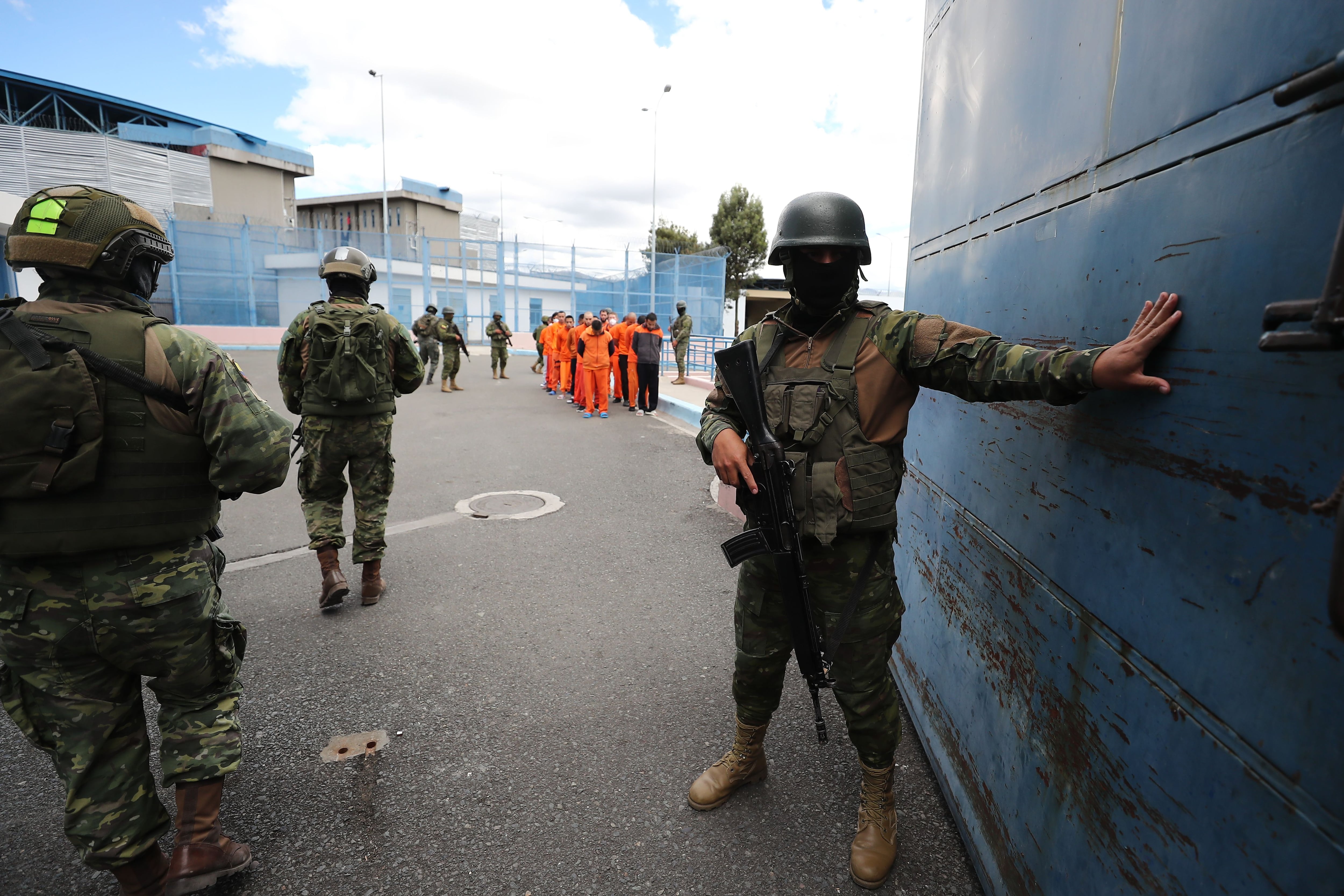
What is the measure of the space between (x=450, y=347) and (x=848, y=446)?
44.3ft

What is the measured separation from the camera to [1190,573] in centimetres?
124

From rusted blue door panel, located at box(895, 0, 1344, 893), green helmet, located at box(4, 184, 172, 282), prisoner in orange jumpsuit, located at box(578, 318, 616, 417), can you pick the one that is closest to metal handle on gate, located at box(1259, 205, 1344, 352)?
rusted blue door panel, located at box(895, 0, 1344, 893)

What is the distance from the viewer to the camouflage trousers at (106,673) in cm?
183

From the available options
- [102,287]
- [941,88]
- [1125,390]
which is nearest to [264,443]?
[102,287]

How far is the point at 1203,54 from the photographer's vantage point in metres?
1.26

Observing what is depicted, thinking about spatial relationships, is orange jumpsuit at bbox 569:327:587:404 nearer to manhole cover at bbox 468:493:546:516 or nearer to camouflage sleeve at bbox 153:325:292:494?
manhole cover at bbox 468:493:546:516

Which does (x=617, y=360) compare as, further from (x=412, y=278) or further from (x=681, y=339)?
(x=412, y=278)

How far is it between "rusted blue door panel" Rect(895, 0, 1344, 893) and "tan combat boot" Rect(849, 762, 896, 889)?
252 millimetres

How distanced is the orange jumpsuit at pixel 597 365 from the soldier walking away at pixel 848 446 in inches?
381

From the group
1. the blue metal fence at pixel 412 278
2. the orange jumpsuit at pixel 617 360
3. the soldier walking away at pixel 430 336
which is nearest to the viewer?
the orange jumpsuit at pixel 617 360

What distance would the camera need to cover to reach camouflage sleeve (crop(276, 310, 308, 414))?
3.93 meters

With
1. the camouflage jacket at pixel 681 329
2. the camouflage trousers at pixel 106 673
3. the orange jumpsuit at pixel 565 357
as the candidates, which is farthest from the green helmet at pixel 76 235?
the camouflage jacket at pixel 681 329

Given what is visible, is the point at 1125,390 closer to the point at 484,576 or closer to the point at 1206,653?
the point at 1206,653

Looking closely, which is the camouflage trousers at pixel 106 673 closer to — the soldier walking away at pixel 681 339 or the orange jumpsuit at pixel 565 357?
the orange jumpsuit at pixel 565 357
